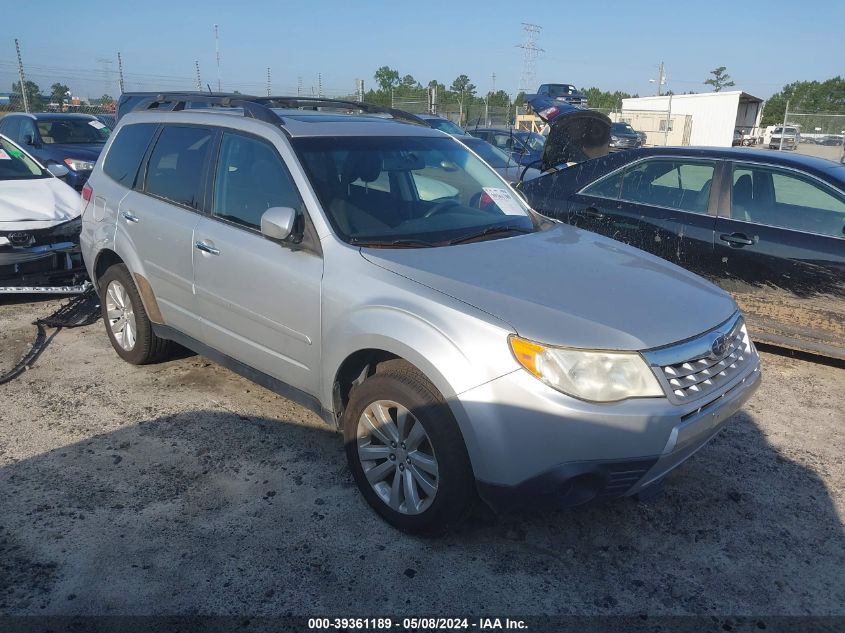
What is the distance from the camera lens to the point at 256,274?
3.51 meters

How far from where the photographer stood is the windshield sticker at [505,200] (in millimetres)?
3947

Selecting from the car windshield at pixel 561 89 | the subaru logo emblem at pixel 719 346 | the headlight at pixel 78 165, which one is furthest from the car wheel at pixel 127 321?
the car windshield at pixel 561 89

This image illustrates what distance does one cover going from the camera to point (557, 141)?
6.50 m

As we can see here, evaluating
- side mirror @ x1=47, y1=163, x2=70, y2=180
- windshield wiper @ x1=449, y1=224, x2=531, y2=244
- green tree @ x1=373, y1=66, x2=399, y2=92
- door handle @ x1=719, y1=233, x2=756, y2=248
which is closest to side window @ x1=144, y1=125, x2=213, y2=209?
windshield wiper @ x1=449, y1=224, x2=531, y2=244

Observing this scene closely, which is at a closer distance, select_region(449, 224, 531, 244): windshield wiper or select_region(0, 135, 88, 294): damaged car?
select_region(449, 224, 531, 244): windshield wiper

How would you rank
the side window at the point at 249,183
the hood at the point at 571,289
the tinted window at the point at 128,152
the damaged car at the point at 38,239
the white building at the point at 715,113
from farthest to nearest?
the white building at the point at 715,113
the damaged car at the point at 38,239
the tinted window at the point at 128,152
the side window at the point at 249,183
the hood at the point at 571,289

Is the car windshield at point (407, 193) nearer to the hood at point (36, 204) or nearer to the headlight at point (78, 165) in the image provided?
the hood at point (36, 204)

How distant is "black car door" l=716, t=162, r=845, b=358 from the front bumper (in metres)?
2.61

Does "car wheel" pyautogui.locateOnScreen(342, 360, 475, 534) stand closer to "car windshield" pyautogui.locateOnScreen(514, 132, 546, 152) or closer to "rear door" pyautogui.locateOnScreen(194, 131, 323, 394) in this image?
"rear door" pyautogui.locateOnScreen(194, 131, 323, 394)

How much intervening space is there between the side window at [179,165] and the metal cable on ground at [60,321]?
171 centimetres

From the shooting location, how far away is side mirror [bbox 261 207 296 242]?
3178mm

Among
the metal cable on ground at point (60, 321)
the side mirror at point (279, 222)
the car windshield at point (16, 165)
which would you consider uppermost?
the side mirror at point (279, 222)

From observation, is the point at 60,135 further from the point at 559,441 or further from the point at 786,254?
the point at 559,441

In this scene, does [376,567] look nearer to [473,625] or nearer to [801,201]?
[473,625]
